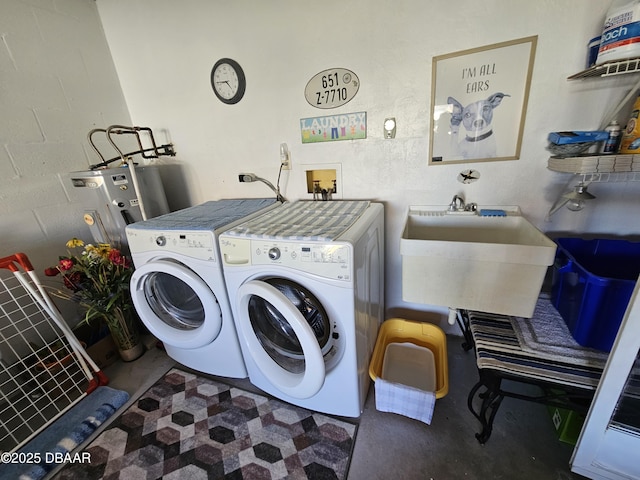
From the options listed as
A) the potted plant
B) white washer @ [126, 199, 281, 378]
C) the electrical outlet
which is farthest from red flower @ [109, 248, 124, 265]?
the electrical outlet

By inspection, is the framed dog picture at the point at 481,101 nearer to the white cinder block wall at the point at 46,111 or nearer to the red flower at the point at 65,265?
the red flower at the point at 65,265

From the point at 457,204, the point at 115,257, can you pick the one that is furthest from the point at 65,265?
the point at 457,204

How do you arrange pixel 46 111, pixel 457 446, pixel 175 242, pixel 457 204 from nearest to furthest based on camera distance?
pixel 457 446 < pixel 175 242 < pixel 457 204 < pixel 46 111

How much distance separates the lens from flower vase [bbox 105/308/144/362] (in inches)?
64.9

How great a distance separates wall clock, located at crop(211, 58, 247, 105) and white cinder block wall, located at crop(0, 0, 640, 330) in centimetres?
5

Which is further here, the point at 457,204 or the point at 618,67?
the point at 457,204

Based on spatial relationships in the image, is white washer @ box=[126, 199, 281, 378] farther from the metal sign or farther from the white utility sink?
the white utility sink

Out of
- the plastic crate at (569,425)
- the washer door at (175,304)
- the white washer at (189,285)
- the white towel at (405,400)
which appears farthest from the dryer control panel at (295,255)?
the plastic crate at (569,425)

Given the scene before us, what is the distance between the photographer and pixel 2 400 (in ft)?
4.90

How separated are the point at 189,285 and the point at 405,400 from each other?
118 cm

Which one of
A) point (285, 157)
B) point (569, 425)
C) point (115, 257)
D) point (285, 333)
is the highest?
point (285, 157)

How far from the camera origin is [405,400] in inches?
47.2

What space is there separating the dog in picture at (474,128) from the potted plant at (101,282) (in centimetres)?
209

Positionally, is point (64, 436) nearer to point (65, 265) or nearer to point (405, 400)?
point (65, 265)
